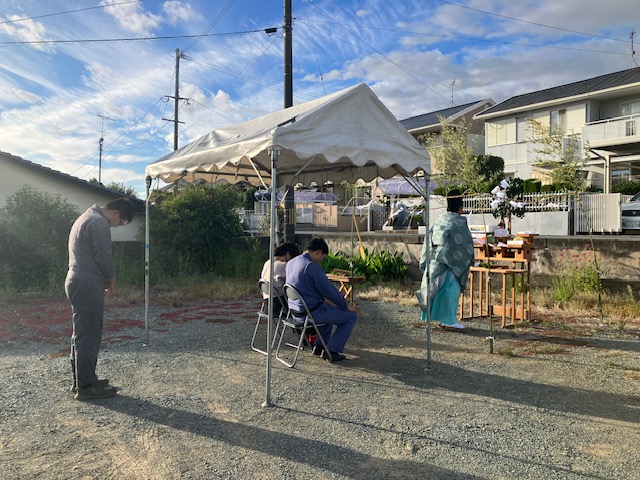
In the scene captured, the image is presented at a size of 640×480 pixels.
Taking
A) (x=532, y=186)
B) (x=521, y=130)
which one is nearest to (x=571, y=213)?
(x=532, y=186)

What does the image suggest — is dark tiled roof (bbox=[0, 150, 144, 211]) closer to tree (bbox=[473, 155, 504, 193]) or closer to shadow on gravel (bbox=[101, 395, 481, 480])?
shadow on gravel (bbox=[101, 395, 481, 480])

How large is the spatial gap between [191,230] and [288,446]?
32.4ft

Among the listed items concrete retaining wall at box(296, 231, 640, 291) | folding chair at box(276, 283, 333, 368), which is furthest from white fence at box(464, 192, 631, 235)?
folding chair at box(276, 283, 333, 368)

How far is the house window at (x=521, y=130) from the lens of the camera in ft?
77.4

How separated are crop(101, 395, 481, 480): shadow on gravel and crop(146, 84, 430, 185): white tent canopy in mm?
2245

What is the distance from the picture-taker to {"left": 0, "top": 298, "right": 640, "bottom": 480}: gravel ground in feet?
9.90

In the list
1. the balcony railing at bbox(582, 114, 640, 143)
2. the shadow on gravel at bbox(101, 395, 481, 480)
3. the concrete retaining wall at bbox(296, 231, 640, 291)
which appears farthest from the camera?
the balcony railing at bbox(582, 114, 640, 143)

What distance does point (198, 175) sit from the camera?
7457 millimetres

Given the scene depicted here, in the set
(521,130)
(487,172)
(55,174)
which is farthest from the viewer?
(521,130)

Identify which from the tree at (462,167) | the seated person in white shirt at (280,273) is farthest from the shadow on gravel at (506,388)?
the tree at (462,167)

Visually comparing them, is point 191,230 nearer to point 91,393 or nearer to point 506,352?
point 91,393

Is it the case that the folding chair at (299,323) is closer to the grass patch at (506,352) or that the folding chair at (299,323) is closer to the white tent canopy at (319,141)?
the white tent canopy at (319,141)

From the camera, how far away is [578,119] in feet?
71.2

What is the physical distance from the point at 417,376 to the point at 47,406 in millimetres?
3247
